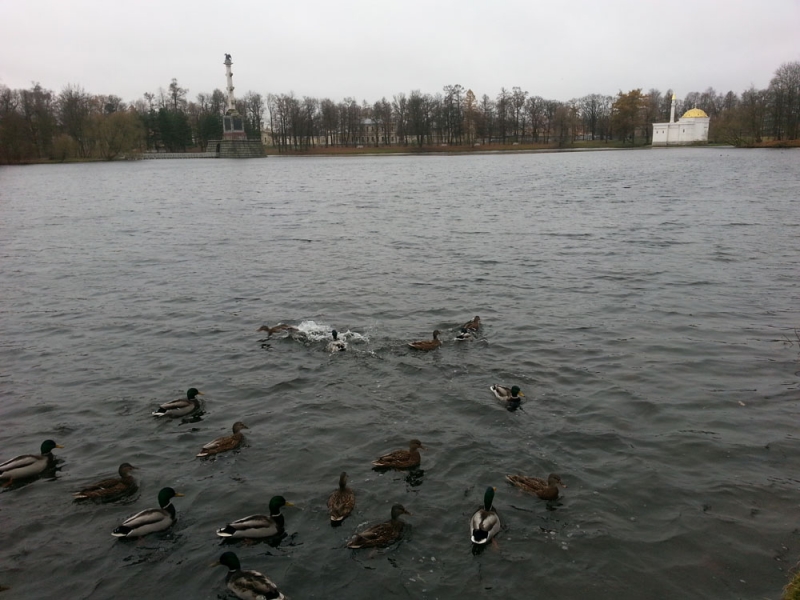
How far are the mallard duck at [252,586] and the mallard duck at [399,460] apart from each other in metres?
2.49

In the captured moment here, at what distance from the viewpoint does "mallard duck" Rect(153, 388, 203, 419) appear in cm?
998

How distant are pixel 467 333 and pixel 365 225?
60.5 feet

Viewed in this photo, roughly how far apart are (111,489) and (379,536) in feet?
12.9

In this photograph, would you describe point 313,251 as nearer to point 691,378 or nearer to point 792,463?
point 691,378

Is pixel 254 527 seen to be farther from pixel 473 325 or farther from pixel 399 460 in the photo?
pixel 473 325

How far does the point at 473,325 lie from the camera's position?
13.8 m

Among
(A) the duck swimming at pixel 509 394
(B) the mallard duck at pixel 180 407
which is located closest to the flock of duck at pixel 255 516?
(B) the mallard duck at pixel 180 407

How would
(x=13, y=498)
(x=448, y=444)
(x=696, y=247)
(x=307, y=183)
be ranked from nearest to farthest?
(x=13, y=498), (x=448, y=444), (x=696, y=247), (x=307, y=183)

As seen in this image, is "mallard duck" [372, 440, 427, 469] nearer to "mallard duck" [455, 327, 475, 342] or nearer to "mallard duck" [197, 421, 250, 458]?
"mallard duck" [197, 421, 250, 458]

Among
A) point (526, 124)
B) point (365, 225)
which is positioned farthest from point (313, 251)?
point (526, 124)

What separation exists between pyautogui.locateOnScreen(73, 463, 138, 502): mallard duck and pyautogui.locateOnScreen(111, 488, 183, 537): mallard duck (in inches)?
29.2

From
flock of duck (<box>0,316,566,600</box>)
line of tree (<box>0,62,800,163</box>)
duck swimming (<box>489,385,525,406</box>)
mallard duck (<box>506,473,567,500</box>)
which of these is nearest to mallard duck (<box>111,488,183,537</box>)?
flock of duck (<box>0,316,566,600</box>)

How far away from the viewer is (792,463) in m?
8.18

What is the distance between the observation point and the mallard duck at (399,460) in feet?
27.4
